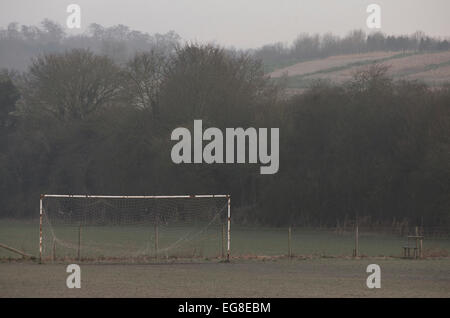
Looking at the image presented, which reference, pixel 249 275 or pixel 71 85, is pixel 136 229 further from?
pixel 71 85

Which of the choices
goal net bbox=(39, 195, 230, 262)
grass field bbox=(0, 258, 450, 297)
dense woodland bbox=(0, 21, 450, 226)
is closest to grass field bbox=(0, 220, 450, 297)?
grass field bbox=(0, 258, 450, 297)

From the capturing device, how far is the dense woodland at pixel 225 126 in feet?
172

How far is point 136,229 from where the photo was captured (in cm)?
4666

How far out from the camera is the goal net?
33906 mm

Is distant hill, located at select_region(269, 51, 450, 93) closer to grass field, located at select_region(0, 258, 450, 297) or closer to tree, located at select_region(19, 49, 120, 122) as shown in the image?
tree, located at select_region(19, 49, 120, 122)

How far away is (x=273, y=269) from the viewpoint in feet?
85.9

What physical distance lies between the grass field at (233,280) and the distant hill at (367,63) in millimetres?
65198

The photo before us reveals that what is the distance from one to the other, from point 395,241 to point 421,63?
2693 inches

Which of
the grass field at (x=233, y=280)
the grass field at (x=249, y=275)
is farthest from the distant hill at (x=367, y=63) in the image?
the grass field at (x=233, y=280)

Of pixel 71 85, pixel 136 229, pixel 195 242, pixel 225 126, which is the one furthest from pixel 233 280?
pixel 71 85

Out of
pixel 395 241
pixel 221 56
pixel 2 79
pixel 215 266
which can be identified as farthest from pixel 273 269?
pixel 2 79

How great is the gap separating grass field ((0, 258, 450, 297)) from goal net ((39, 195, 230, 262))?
13.4ft

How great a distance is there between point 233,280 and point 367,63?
9494cm

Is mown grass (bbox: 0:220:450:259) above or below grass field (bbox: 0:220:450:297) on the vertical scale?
below
